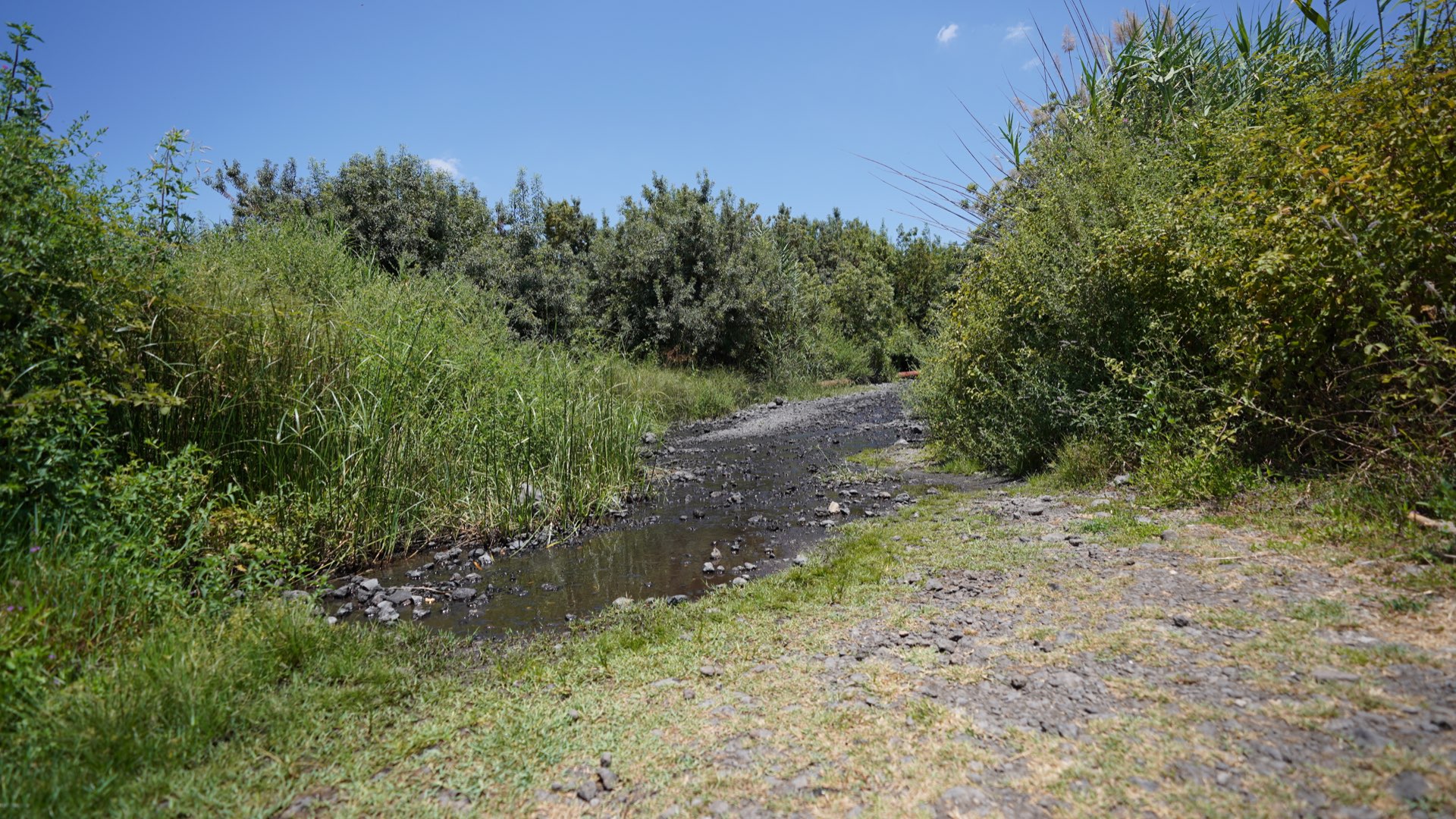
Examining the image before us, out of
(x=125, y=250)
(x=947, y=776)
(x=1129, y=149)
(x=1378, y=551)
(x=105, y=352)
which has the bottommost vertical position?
(x=947, y=776)

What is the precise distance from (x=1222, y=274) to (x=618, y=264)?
2103 centimetres

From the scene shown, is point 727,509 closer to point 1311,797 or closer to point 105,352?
point 105,352

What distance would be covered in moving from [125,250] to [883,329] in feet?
108

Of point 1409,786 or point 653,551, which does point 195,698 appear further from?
point 1409,786

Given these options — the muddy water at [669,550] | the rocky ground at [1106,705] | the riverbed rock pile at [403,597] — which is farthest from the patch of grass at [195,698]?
the rocky ground at [1106,705]

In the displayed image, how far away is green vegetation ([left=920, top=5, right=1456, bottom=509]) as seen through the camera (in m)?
4.47

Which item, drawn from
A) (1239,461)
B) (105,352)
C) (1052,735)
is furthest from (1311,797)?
(105,352)

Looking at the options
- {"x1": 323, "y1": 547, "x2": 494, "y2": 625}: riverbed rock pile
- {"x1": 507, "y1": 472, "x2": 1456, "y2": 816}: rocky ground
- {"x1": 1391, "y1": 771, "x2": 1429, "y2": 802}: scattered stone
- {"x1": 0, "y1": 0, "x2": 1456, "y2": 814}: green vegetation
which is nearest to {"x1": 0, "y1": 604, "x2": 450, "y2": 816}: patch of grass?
{"x1": 0, "y1": 0, "x2": 1456, "y2": 814}: green vegetation

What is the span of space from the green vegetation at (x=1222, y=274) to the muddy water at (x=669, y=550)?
8.31ft

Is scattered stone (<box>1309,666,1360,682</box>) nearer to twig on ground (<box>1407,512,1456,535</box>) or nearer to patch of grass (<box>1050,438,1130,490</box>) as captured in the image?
twig on ground (<box>1407,512,1456,535</box>)

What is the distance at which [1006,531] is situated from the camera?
637cm

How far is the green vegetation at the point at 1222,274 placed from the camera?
14.7 ft

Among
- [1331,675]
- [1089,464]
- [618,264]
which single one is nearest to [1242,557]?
[1331,675]

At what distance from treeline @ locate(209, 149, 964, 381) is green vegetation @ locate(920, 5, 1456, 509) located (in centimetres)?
371
